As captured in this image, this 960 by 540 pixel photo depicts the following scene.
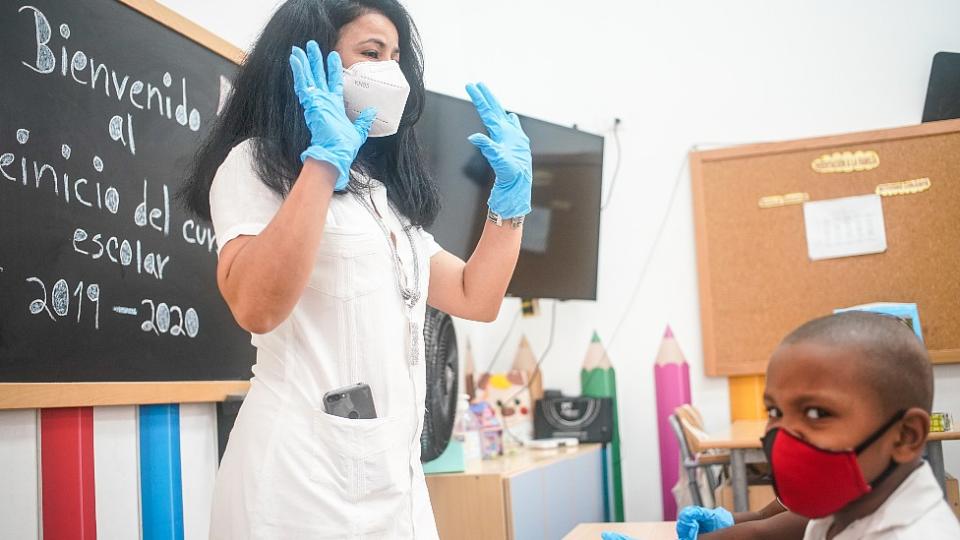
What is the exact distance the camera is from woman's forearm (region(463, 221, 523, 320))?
154 centimetres

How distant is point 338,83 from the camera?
1.35 metres

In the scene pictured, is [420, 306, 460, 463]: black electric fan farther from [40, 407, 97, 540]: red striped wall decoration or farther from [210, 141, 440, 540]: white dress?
[210, 141, 440, 540]: white dress

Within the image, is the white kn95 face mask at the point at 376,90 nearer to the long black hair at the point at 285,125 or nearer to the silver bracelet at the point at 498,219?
the long black hair at the point at 285,125

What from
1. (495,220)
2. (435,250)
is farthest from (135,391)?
(495,220)

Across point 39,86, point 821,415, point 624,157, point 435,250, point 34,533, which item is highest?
point 624,157

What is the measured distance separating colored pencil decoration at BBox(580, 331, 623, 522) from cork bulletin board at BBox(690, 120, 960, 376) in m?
0.44

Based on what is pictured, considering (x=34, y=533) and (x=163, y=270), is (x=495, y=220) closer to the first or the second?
(x=163, y=270)

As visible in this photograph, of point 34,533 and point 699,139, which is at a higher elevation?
point 699,139

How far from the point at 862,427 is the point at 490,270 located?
79 cm

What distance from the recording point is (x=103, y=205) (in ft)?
6.20

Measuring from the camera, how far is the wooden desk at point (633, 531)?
4.99 feet

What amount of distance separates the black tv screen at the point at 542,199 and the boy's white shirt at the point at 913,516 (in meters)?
2.18

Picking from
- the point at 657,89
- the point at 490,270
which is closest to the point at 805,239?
the point at 657,89

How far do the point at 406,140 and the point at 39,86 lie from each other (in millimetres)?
765
